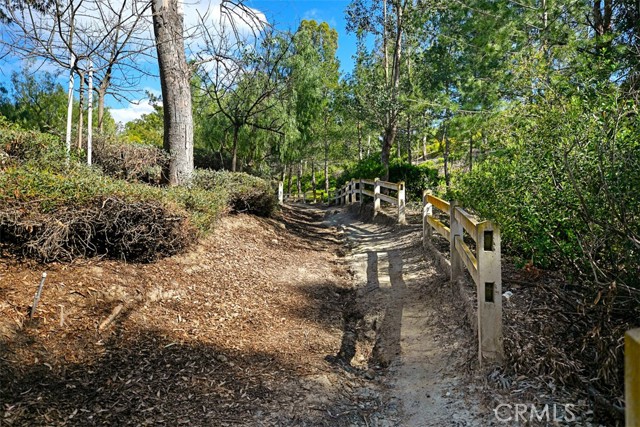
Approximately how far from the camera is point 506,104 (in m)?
6.50

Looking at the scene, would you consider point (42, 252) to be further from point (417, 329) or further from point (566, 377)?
point (566, 377)

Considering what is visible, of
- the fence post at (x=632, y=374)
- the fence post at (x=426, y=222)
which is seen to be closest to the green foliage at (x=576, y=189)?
the fence post at (x=426, y=222)

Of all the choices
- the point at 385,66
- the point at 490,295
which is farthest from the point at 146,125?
the point at 490,295

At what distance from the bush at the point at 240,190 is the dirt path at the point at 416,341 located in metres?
2.99

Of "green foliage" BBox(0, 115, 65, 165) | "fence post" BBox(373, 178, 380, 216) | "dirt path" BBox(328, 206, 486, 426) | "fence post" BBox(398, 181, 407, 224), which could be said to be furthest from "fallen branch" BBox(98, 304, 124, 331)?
"fence post" BBox(373, 178, 380, 216)

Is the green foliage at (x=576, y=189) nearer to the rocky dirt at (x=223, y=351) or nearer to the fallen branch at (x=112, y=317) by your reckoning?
the rocky dirt at (x=223, y=351)

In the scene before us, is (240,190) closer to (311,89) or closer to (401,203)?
(401,203)

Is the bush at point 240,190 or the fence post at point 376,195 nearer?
the bush at point 240,190

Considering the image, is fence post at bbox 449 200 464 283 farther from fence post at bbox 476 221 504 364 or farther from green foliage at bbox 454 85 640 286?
fence post at bbox 476 221 504 364

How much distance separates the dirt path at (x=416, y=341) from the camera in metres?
3.07

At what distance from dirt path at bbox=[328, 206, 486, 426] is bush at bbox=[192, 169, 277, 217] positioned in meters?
2.99

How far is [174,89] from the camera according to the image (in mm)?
7227

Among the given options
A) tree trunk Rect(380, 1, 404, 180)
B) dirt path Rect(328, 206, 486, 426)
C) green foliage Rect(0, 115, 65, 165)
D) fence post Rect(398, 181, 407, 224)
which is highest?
tree trunk Rect(380, 1, 404, 180)

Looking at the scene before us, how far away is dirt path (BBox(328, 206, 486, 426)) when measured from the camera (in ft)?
10.1
